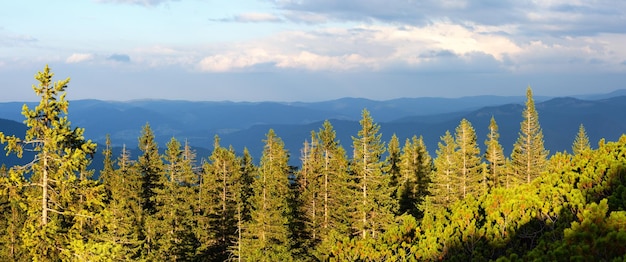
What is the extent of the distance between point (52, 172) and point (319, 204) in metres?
33.0

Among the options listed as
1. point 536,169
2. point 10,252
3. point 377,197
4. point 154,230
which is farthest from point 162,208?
point 536,169

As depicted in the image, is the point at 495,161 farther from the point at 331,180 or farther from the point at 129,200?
the point at 129,200

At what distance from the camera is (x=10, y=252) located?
158ft

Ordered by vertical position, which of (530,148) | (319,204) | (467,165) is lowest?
(319,204)

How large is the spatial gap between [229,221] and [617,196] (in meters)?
39.5

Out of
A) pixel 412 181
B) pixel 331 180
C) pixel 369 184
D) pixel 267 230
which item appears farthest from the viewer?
pixel 412 181

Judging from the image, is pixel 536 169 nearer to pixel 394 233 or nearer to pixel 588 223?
pixel 394 233

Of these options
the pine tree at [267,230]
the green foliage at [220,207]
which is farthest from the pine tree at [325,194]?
the green foliage at [220,207]

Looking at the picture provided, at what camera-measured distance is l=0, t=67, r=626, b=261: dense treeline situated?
15766 millimetres

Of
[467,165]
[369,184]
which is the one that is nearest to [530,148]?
[467,165]

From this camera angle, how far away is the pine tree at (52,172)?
53.6 ft

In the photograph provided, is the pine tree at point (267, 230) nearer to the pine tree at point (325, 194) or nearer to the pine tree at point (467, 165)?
the pine tree at point (325, 194)

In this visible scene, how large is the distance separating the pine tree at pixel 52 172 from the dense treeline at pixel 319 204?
0.04 metres

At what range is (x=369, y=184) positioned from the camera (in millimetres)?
38031
